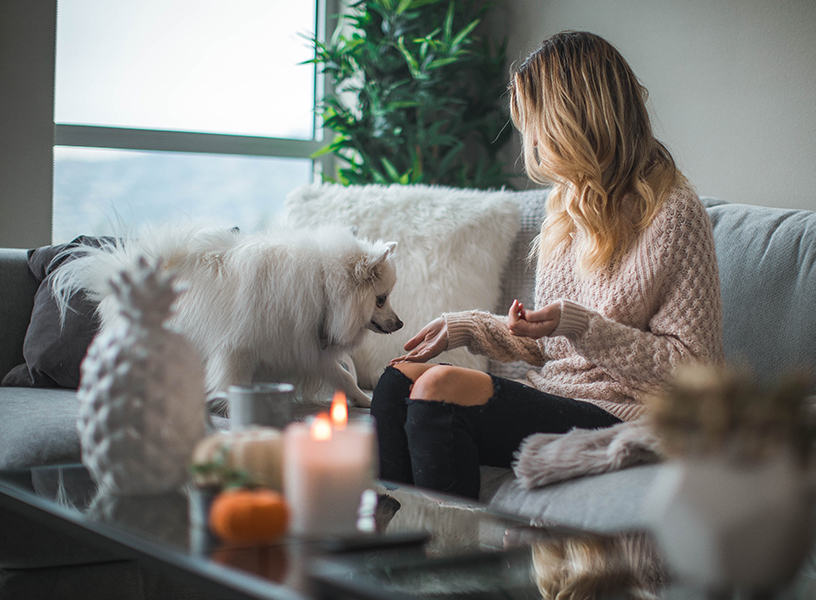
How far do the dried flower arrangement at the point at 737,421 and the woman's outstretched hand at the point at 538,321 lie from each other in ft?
2.86

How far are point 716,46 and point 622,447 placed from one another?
1.77 metres

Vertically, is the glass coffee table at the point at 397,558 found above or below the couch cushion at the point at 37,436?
above

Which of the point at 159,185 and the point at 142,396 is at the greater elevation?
the point at 159,185

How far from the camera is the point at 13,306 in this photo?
228 cm

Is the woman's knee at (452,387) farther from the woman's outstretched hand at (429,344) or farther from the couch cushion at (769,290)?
the couch cushion at (769,290)

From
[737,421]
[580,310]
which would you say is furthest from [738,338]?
[737,421]

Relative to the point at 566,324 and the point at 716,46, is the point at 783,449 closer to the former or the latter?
the point at 566,324

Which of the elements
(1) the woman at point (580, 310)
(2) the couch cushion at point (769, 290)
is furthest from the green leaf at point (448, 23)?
(2) the couch cushion at point (769, 290)

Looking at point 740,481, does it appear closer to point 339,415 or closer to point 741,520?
point 741,520

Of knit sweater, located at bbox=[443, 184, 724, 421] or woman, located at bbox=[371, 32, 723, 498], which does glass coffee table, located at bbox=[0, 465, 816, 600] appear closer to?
woman, located at bbox=[371, 32, 723, 498]

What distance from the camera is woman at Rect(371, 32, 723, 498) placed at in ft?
4.81

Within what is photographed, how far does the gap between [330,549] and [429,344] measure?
100cm

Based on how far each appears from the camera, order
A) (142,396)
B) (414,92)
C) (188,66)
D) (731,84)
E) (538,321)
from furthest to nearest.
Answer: (188,66) → (414,92) → (731,84) → (538,321) → (142,396)

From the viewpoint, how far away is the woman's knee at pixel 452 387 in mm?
1440
